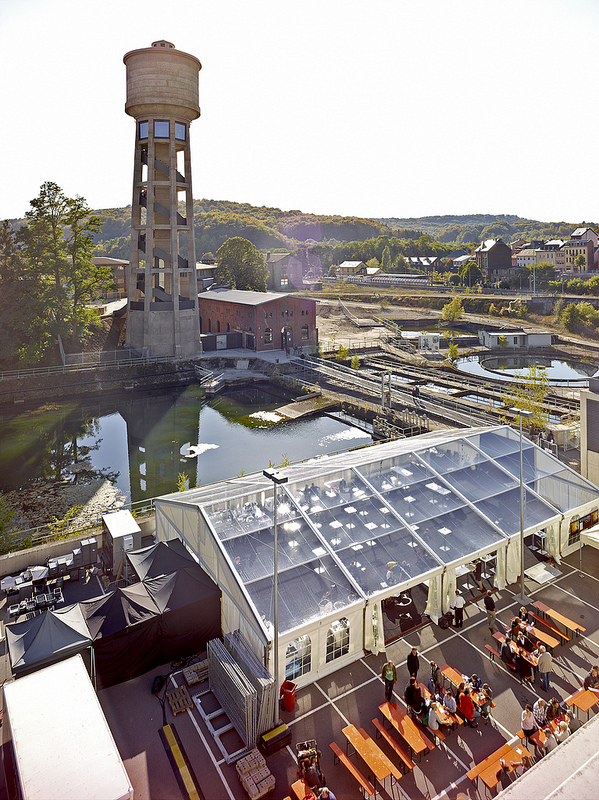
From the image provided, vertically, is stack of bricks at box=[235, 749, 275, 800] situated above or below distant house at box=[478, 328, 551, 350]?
below

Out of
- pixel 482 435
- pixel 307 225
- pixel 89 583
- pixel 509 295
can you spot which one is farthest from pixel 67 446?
pixel 307 225

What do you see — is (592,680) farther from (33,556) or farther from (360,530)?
(33,556)

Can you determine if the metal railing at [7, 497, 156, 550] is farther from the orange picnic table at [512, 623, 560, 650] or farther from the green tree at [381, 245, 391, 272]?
the green tree at [381, 245, 391, 272]

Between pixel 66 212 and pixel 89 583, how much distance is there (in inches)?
1536

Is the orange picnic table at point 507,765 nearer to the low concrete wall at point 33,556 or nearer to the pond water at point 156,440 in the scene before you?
the low concrete wall at point 33,556

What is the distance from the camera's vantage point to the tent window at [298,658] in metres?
11.8

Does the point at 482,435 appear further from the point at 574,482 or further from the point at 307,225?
the point at 307,225

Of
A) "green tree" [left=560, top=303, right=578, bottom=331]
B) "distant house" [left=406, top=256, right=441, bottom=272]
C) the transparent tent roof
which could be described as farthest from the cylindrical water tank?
"distant house" [left=406, top=256, right=441, bottom=272]

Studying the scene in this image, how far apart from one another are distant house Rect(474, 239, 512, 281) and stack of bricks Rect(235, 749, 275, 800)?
108m

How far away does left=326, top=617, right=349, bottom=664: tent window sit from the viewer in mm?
12375

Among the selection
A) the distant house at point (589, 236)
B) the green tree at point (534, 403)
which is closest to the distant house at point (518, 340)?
the green tree at point (534, 403)

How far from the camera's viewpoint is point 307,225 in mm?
196125

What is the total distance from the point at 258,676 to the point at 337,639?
234cm

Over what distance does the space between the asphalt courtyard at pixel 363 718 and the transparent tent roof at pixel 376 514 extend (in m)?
1.72
